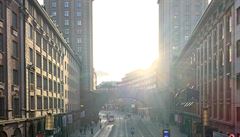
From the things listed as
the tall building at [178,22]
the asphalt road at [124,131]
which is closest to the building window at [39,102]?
the asphalt road at [124,131]

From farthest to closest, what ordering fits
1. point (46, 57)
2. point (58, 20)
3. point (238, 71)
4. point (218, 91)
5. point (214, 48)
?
point (58, 20) < point (46, 57) < point (214, 48) < point (218, 91) < point (238, 71)

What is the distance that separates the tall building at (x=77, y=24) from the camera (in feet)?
→ 400

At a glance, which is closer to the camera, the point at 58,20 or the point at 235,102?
the point at 235,102

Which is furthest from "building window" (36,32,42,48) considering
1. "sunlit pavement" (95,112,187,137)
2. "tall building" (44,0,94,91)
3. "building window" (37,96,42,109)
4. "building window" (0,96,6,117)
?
"tall building" (44,0,94,91)

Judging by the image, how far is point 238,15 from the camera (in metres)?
36.9

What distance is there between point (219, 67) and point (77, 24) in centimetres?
8138

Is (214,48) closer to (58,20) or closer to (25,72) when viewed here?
(25,72)

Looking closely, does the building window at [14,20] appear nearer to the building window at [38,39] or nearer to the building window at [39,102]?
the building window at [38,39]

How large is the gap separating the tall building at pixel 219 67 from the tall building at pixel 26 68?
18855 millimetres

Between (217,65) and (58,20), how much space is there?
81.5m

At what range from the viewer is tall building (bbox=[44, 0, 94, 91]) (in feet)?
400

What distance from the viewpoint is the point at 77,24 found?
403 feet

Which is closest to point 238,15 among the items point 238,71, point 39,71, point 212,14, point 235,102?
point 238,71

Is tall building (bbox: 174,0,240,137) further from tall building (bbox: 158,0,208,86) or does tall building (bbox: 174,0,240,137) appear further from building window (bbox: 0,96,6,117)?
tall building (bbox: 158,0,208,86)
